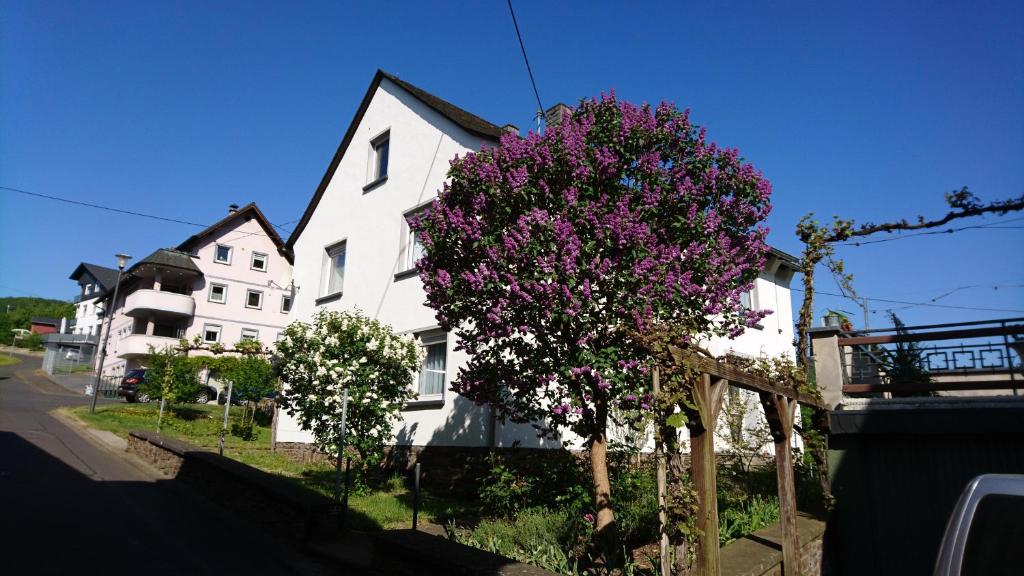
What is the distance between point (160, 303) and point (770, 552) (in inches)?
1548

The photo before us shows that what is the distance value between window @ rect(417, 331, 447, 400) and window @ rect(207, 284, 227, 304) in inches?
1265

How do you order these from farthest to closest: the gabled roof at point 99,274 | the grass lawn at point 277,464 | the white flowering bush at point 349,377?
1. the gabled roof at point 99,274
2. the white flowering bush at point 349,377
3. the grass lawn at point 277,464

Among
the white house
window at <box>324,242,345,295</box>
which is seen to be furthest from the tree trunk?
window at <box>324,242,345,295</box>

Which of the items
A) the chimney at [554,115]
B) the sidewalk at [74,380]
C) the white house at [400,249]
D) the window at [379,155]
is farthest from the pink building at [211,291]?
the chimney at [554,115]

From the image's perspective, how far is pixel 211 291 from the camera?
133 feet

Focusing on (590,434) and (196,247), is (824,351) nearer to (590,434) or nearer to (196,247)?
(590,434)

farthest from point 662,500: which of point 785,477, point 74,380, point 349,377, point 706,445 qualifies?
point 74,380

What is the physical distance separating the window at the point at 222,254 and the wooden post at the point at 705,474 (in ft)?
136

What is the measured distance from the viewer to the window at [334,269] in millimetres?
17969

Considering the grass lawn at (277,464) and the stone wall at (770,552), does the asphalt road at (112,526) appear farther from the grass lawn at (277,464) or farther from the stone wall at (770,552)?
the stone wall at (770,552)

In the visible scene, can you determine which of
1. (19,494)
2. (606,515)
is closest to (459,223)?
(606,515)

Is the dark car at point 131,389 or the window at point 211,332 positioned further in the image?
the window at point 211,332

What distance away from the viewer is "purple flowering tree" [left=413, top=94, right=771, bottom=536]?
643cm

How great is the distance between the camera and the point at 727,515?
812 centimetres
